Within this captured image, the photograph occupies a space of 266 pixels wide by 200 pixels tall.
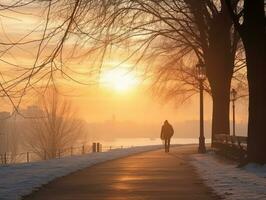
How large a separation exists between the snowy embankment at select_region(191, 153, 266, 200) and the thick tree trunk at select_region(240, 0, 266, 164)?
0.72m

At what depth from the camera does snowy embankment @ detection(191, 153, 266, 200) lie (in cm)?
1423

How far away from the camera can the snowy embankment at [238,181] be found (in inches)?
560

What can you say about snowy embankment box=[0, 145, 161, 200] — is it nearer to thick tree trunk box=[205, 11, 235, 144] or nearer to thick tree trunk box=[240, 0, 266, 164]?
thick tree trunk box=[240, 0, 266, 164]

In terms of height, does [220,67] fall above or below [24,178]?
above

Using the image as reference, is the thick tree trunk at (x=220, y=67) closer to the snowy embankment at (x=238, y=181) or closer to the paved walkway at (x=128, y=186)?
the snowy embankment at (x=238, y=181)

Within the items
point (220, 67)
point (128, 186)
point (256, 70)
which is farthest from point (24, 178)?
point (220, 67)

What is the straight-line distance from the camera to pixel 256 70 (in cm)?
2166

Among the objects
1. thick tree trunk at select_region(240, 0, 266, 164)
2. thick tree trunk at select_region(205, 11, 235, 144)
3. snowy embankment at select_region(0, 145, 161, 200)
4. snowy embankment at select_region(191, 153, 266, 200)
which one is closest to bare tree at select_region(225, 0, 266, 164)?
thick tree trunk at select_region(240, 0, 266, 164)

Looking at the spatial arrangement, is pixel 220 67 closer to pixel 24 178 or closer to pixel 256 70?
pixel 256 70

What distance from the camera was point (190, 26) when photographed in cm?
3697

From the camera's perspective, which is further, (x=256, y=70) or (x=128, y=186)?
(x=256, y=70)

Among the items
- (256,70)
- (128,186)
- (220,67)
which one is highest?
(220,67)

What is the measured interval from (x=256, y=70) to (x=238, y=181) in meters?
5.36

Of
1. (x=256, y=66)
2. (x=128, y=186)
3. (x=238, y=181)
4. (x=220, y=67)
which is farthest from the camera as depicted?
(x=220, y=67)
